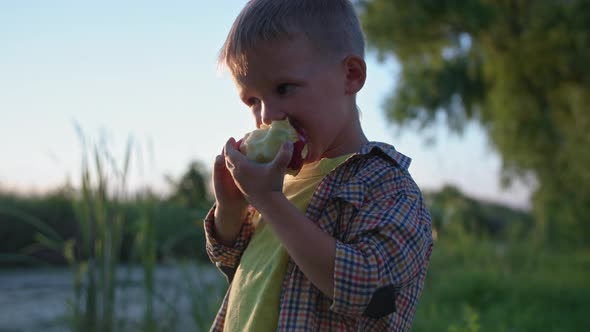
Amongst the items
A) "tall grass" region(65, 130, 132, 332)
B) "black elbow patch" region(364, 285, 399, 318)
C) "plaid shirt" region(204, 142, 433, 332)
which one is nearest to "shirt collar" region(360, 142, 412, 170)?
"plaid shirt" region(204, 142, 433, 332)

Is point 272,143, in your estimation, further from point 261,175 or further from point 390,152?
point 390,152

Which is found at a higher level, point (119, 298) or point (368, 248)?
point (368, 248)

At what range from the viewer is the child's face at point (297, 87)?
133 centimetres

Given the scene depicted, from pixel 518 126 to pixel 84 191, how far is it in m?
7.43

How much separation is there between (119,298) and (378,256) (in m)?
2.31

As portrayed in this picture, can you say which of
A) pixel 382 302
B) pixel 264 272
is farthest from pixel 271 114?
pixel 382 302

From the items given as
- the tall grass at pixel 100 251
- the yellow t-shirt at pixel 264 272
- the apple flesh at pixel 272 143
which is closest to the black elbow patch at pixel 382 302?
the yellow t-shirt at pixel 264 272

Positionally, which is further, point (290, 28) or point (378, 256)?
point (290, 28)

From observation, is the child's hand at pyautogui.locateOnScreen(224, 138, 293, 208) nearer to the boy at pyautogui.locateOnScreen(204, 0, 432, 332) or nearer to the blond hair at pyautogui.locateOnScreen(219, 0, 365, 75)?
the boy at pyautogui.locateOnScreen(204, 0, 432, 332)

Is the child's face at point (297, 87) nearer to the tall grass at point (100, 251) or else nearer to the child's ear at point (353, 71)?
the child's ear at point (353, 71)

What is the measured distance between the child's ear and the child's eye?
0.48 feet

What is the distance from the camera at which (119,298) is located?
324cm

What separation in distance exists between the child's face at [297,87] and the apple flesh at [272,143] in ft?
0.11

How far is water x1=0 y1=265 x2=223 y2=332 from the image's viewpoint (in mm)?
2871
